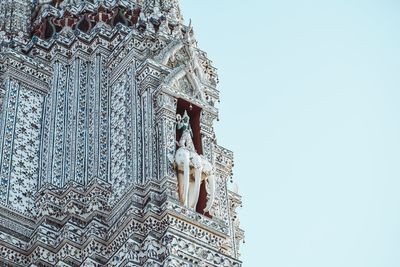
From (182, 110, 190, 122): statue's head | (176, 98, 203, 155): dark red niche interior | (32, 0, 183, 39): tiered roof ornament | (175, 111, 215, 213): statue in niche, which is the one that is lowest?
(175, 111, 215, 213): statue in niche

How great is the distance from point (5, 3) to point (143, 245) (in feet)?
28.0

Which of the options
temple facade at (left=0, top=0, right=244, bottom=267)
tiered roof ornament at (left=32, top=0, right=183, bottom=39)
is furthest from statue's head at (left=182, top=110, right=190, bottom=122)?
tiered roof ornament at (left=32, top=0, right=183, bottom=39)

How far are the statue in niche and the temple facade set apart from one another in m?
0.02

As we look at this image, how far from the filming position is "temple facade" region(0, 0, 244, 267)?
56.6ft

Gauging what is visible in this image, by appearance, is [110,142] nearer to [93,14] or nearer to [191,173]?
[191,173]

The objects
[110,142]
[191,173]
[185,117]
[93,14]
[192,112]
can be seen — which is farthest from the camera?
[93,14]

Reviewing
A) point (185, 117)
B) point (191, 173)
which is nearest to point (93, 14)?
point (185, 117)

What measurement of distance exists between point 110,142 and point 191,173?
6.10 feet

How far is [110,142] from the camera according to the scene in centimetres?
1941

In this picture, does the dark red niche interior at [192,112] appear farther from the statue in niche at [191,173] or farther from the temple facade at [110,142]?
the statue in niche at [191,173]

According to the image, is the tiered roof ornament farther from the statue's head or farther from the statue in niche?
the statue in niche

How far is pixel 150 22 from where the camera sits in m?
21.7

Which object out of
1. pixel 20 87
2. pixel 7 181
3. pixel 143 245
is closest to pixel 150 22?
pixel 20 87

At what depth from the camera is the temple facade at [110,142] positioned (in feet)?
56.6
